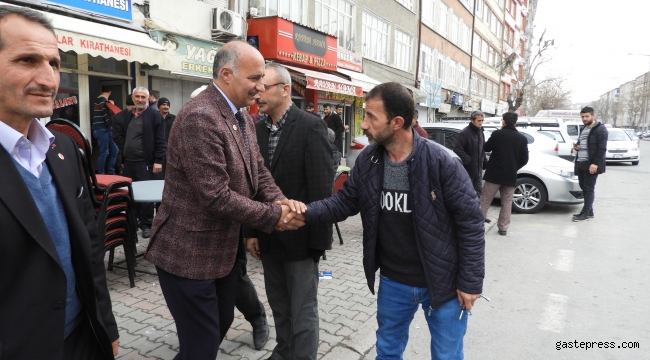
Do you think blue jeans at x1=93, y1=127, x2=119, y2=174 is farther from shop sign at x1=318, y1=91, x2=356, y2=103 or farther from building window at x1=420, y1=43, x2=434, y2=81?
building window at x1=420, y1=43, x2=434, y2=81

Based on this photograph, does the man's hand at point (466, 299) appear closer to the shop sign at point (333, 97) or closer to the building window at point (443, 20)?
the shop sign at point (333, 97)


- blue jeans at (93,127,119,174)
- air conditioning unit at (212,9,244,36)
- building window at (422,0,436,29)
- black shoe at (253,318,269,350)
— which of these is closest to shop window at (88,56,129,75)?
blue jeans at (93,127,119,174)

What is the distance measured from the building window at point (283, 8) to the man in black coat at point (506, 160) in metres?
8.11

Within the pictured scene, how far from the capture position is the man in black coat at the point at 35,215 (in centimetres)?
141

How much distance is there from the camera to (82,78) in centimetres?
819

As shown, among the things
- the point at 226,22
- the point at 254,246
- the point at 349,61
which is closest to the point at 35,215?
the point at 254,246

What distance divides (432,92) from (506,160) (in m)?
20.8

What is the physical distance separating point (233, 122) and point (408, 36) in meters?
23.4

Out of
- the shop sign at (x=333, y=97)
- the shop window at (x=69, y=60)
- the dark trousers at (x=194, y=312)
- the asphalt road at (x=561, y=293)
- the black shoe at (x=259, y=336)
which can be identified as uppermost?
the shop sign at (x=333, y=97)

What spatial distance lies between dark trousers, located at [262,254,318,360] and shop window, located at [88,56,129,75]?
23.6 ft

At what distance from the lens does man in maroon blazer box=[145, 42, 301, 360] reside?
213 centimetres

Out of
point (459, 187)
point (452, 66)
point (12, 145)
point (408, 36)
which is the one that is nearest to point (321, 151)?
point (459, 187)

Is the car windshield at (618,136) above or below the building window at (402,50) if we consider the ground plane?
below

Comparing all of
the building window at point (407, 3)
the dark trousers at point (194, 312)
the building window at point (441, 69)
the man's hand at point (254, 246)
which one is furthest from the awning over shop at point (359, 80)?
the dark trousers at point (194, 312)
